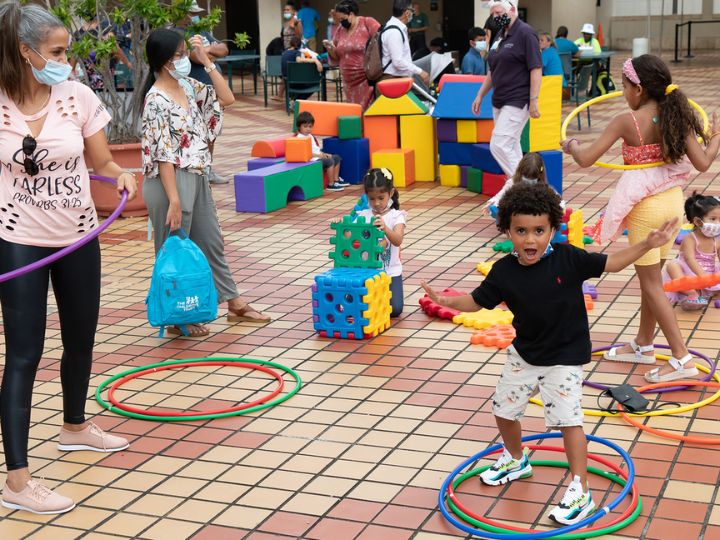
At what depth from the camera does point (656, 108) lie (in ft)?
18.1

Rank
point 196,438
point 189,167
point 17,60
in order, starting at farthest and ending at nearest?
1. point 189,167
2. point 196,438
3. point 17,60

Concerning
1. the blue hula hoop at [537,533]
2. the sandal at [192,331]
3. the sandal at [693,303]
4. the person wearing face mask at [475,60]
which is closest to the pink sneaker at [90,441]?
the blue hula hoop at [537,533]

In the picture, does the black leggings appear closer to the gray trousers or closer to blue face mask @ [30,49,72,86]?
blue face mask @ [30,49,72,86]

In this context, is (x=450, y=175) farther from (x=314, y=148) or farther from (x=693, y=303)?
(x=693, y=303)

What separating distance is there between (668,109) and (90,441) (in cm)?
347

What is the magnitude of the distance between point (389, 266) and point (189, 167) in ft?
4.95

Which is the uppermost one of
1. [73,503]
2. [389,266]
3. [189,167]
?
[189,167]

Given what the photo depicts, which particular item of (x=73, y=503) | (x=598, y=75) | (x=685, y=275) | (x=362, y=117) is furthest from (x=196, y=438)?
(x=598, y=75)

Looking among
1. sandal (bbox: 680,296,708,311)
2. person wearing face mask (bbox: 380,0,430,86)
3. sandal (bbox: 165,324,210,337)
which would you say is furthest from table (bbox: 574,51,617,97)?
sandal (bbox: 165,324,210,337)

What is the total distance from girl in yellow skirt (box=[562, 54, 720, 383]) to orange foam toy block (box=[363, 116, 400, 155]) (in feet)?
21.5

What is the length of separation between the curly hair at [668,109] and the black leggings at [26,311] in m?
3.02

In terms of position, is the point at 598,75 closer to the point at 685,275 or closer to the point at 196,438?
the point at 685,275

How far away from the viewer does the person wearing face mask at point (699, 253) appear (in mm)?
6887

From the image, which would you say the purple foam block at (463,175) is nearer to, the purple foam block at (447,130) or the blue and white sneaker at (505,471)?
the purple foam block at (447,130)
